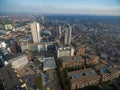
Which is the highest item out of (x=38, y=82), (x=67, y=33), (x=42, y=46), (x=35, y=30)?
(x=35, y=30)

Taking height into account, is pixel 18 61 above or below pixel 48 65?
above

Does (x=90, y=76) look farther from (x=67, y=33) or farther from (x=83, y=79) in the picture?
(x=67, y=33)

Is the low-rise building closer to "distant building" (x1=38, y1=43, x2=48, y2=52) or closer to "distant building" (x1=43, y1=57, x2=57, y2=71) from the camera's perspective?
"distant building" (x1=43, y1=57, x2=57, y2=71)

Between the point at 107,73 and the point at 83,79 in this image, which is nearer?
the point at 83,79

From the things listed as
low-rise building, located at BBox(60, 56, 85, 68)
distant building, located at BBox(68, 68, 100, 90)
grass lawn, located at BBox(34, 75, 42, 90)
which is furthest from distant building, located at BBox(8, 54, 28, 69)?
distant building, located at BBox(68, 68, 100, 90)

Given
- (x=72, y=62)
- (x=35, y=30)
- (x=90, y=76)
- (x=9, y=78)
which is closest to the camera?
(x=9, y=78)

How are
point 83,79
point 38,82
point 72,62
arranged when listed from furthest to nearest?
point 72,62 → point 38,82 → point 83,79

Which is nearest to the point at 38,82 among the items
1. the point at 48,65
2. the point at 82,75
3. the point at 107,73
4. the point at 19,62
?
the point at 48,65

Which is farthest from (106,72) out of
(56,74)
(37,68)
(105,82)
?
(37,68)
